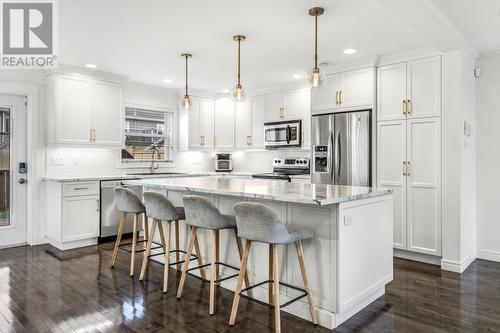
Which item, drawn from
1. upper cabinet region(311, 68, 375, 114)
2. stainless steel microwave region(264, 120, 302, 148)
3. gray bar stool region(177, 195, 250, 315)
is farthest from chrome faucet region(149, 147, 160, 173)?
gray bar stool region(177, 195, 250, 315)

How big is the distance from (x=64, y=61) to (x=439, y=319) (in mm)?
5215

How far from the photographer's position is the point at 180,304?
9.49 feet

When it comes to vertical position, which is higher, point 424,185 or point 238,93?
point 238,93

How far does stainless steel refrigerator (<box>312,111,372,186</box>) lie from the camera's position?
4473 mm

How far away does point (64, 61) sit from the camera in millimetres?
4711

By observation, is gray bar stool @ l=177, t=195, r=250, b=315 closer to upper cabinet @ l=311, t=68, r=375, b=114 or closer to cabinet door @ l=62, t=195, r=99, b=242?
upper cabinet @ l=311, t=68, r=375, b=114

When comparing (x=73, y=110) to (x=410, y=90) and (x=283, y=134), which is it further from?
(x=410, y=90)

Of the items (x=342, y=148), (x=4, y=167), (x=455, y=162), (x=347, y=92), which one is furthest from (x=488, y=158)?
(x=4, y=167)

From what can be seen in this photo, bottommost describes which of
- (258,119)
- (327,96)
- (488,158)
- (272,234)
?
(272,234)

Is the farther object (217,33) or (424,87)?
(424,87)

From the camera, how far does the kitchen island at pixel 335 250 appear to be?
8.11 ft

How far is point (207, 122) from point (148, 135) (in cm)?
116

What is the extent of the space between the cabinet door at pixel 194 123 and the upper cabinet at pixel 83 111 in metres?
1.34

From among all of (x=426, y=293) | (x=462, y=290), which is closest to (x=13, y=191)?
(x=426, y=293)
